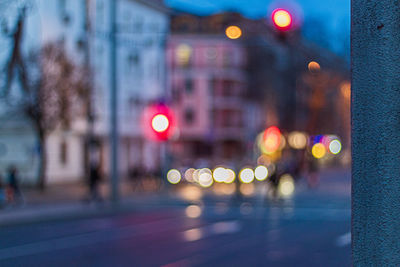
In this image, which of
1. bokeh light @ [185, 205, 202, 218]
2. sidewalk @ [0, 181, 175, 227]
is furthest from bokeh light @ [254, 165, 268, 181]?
bokeh light @ [185, 205, 202, 218]

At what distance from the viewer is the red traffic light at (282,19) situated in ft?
41.4

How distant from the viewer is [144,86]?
58500 millimetres

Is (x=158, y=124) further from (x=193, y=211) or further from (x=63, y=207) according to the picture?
(x=63, y=207)

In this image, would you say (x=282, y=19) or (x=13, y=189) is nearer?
(x=282, y=19)

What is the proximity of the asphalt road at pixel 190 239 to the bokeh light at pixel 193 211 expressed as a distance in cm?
2

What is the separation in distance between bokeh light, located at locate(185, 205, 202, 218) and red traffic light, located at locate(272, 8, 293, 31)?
38.1 ft

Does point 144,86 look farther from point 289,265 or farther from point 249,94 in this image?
→ point 289,265

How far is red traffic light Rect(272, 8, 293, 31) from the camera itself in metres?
12.6

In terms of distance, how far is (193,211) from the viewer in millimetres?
25719

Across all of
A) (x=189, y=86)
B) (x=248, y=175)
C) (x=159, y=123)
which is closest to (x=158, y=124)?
(x=159, y=123)

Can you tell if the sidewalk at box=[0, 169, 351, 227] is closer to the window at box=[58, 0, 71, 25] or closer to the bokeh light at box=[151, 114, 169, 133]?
the bokeh light at box=[151, 114, 169, 133]

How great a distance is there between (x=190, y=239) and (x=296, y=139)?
55.4m

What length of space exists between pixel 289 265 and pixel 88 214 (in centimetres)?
1406

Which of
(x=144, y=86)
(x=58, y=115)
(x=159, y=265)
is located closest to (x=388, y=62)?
(x=159, y=265)
